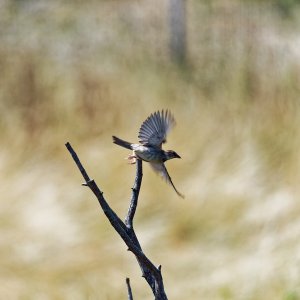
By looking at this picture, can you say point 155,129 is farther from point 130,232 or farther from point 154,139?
point 130,232

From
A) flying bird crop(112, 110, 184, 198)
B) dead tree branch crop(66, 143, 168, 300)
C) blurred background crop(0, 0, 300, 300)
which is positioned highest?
blurred background crop(0, 0, 300, 300)

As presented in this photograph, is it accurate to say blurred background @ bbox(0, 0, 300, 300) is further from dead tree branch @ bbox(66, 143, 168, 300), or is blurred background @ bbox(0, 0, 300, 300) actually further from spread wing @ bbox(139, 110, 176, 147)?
dead tree branch @ bbox(66, 143, 168, 300)

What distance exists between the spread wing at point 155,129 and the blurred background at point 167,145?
2.53m

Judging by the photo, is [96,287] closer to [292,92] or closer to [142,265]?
[292,92]

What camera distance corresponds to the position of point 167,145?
5504 mm

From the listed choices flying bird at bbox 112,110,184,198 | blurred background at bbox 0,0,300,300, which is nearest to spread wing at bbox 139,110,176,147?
flying bird at bbox 112,110,184,198

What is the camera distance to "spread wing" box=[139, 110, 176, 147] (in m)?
2.29

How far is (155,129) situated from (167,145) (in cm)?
318

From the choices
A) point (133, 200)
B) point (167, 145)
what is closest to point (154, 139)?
point (133, 200)

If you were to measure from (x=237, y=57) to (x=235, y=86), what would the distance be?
209 mm

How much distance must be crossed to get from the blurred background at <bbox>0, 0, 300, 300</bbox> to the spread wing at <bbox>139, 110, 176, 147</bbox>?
253cm

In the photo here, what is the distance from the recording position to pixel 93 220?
18.0 feet

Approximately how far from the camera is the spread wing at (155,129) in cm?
229

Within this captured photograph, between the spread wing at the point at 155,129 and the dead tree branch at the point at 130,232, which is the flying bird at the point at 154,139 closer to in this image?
the spread wing at the point at 155,129
